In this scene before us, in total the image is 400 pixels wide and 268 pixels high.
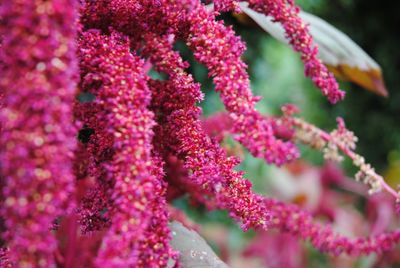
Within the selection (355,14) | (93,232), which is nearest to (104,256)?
(93,232)

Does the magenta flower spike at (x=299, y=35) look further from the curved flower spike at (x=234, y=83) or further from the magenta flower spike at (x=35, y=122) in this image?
the magenta flower spike at (x=35, y=122)

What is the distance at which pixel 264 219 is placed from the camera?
47 centimetres

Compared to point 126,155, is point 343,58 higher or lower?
lower

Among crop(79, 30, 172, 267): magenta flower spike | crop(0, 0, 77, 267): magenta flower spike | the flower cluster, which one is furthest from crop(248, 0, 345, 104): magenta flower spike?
crop(0, 0, 77, 267): magenta flower spike

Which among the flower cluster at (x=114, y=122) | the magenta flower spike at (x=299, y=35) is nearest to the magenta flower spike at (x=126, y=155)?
the flower cluster at (x=114, y=122)

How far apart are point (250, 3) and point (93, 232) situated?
237 mm

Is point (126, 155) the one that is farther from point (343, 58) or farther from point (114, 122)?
point (343, 58)

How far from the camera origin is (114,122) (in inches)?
15.0

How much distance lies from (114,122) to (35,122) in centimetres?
8

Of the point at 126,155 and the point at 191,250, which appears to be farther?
the point at 191,250

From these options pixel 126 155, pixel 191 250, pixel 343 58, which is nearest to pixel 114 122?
pixel 126 155

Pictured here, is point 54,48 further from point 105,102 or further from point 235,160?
point 235,160

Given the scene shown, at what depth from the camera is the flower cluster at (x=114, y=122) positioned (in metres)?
0.31

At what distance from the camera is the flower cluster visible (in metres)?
0.31
